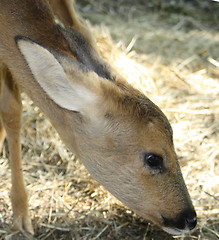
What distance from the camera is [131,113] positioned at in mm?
3199

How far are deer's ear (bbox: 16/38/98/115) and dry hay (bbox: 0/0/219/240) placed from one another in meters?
1.26

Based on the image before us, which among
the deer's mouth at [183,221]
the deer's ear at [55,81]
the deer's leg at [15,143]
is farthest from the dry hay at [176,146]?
the deer's ear at [55,81]

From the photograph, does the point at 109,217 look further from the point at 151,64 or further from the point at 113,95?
the point at 151,64

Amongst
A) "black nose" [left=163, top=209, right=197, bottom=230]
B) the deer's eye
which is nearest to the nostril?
"black nose" [left=163, top=209, right=197, bottom=230]

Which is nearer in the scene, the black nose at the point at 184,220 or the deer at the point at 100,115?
the deer at the point at 100,115

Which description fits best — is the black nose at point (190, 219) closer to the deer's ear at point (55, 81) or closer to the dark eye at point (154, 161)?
the dark eye at point (154, 161)

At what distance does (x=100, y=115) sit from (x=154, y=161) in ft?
1.58

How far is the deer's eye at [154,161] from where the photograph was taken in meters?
3.16

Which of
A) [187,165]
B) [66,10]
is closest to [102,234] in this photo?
[187,165]

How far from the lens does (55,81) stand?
9.75ft

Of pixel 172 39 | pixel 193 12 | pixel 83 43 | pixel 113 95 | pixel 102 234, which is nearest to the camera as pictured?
pixel 113 95

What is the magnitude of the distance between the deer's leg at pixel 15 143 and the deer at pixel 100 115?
0.49m

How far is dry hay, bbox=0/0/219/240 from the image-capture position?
4.00 m

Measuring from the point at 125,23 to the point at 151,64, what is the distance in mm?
1688
